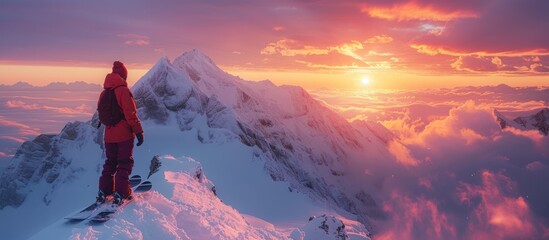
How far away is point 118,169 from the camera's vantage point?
11711mm

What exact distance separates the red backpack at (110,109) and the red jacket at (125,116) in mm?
127

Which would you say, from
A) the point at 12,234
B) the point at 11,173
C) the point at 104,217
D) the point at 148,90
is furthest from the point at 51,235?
the point at 11,173

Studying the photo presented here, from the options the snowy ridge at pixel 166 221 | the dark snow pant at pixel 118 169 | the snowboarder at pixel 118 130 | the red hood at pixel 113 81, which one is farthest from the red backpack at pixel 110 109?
the snowy ridge at pixel 166 221

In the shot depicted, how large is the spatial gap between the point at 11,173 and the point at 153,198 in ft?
566

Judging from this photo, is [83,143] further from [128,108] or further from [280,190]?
[128,108]

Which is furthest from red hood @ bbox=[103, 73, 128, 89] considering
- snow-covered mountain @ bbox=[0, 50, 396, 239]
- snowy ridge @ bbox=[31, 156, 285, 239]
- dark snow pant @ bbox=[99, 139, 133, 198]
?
snow-covered mountain @ bbox=[0, 50, 396, 239]

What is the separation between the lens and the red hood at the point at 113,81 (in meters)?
11.4

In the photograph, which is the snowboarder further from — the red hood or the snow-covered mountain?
the snow-covered mountain

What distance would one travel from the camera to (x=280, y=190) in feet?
306

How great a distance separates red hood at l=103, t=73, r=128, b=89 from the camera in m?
11.4

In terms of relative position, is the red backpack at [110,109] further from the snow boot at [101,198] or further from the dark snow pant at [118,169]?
the snow boot at [101,198]

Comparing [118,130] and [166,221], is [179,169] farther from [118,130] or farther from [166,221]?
[166,221]

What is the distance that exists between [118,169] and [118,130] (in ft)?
3.52

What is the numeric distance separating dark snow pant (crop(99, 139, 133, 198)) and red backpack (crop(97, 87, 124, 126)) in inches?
26.0
